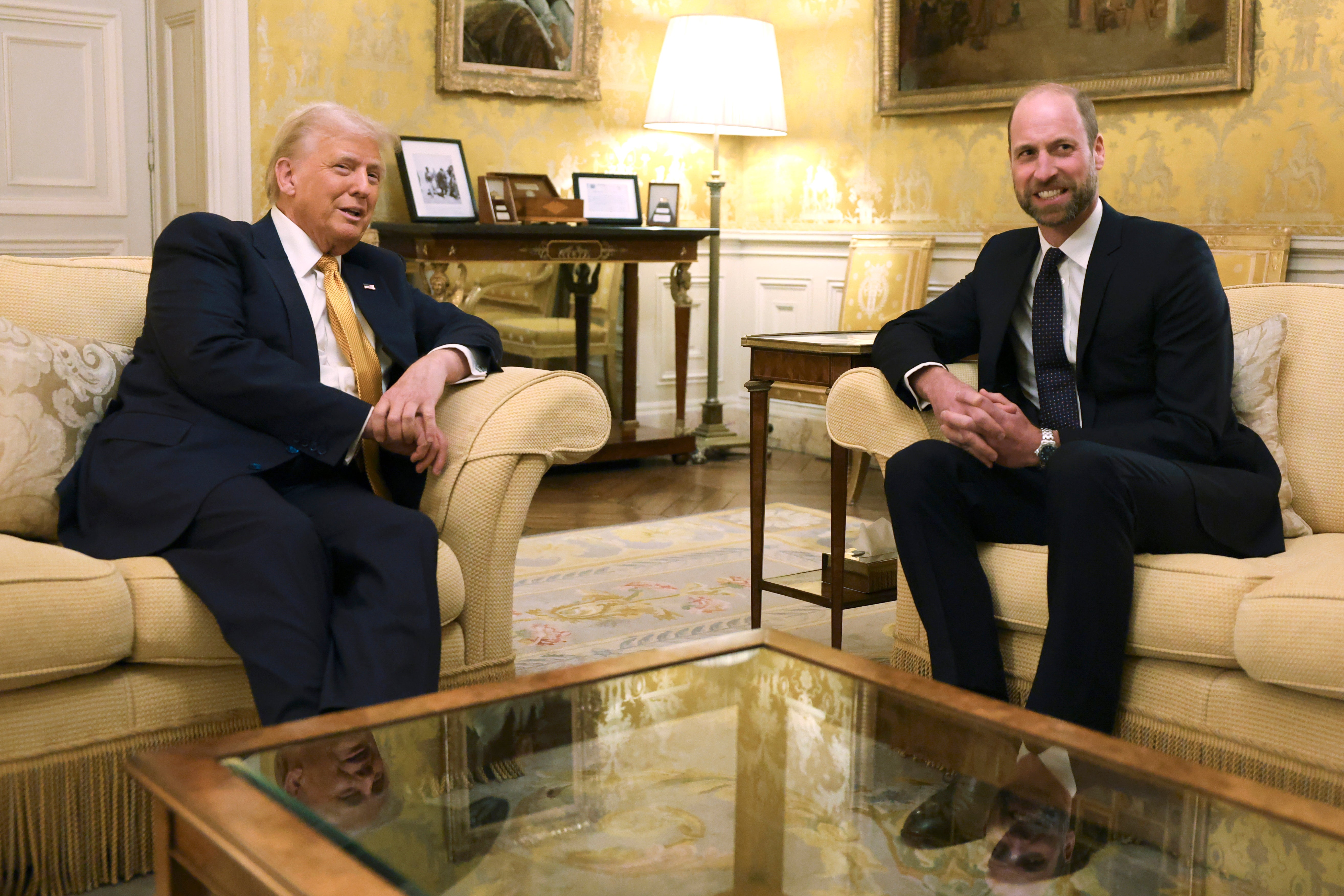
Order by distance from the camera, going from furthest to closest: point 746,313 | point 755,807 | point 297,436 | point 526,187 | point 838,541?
1. point 746,313
2. point 526,187
3. point 838,541
4. point 297,436
5. point 755,807

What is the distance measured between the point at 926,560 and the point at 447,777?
1.13 meters

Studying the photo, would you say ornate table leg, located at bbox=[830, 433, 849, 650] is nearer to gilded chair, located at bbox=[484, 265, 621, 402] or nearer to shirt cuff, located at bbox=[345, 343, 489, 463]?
shirt cuff, located at bbox=[345, 343, 489, 463]

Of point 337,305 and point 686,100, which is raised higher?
point 686,100

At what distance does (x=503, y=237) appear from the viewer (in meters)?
4.71

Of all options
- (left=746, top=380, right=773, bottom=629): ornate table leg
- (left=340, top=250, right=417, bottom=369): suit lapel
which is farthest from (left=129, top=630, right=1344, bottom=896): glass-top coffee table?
(left=746, top=380, right=773, bottom=629): ornate table leg

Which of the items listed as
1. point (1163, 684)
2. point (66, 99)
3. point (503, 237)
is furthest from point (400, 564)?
point (66, 99)

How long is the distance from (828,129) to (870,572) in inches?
133

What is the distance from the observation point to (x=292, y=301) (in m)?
2.28

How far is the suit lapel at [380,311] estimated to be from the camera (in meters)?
2.39

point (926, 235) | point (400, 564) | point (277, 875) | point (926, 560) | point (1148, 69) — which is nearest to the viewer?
point (277, 875)

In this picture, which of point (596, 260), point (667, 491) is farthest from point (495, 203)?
point (667, 491)

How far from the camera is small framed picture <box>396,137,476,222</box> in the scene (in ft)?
16.0

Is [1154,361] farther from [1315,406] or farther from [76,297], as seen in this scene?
[76,297]

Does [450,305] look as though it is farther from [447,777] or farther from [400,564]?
[447,777]
